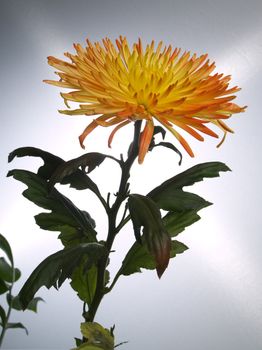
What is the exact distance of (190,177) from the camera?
0.45m

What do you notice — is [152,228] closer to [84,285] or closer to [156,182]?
[84,285]

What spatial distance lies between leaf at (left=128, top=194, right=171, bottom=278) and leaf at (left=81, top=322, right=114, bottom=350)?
10 centimetres

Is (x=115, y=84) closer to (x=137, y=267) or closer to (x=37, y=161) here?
(x=137, y=267)

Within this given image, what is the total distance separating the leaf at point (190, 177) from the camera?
17.6 inches

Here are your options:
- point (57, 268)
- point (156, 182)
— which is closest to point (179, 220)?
point (57, 268)

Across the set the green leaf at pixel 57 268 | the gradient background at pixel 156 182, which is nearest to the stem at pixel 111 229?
the green leaf at pixel 57 268

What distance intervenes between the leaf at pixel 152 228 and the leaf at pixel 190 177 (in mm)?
52

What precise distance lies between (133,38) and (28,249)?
2.20 ft

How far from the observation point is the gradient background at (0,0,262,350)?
114cm

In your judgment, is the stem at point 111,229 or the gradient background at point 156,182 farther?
the gradient background at point 156,182

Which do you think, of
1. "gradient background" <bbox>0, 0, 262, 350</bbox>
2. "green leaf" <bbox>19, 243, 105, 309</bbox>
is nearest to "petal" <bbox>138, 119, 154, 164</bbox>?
"green leaf" <bbox>19, 243, 105, 309</bbox>

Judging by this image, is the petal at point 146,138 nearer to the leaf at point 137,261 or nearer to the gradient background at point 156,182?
the leaf at point 137,261

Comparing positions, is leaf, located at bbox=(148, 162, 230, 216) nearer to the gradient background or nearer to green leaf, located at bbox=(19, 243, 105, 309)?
green leaf, located at bbox=(19, 243, 105, 309)

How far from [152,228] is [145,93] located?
119mm
